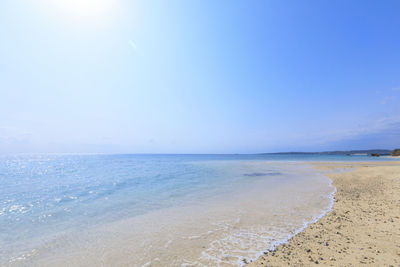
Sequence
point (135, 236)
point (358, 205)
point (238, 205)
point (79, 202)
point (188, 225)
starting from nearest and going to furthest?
point (135, 236) → point (188, 225) → point (358, 205) → point (238, 205) → point (79, 202)

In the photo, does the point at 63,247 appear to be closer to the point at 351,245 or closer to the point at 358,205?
the point at 351,245

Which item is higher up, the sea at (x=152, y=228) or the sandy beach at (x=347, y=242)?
the sandy beach at (x=347, y=242)

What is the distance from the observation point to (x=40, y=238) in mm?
7930

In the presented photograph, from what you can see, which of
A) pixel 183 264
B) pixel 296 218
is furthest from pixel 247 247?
pixel 296 218

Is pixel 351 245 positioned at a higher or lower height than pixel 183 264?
higher

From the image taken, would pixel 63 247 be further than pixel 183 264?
Yes

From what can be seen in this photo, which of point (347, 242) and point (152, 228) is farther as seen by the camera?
point (152, 228)

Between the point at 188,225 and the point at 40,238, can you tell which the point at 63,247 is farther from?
the point at 188,225

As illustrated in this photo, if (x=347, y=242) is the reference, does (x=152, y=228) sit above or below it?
below

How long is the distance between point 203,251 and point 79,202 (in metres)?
12.5

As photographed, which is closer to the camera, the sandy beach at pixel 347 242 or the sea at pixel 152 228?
the sandy beach at pixel 347 242

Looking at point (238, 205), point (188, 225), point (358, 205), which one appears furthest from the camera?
point (238, 205)

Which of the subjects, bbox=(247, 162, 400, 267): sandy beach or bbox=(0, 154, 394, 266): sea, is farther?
bbox=(0, 154, 394, 266): sea

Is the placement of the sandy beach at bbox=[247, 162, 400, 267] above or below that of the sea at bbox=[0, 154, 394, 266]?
above
